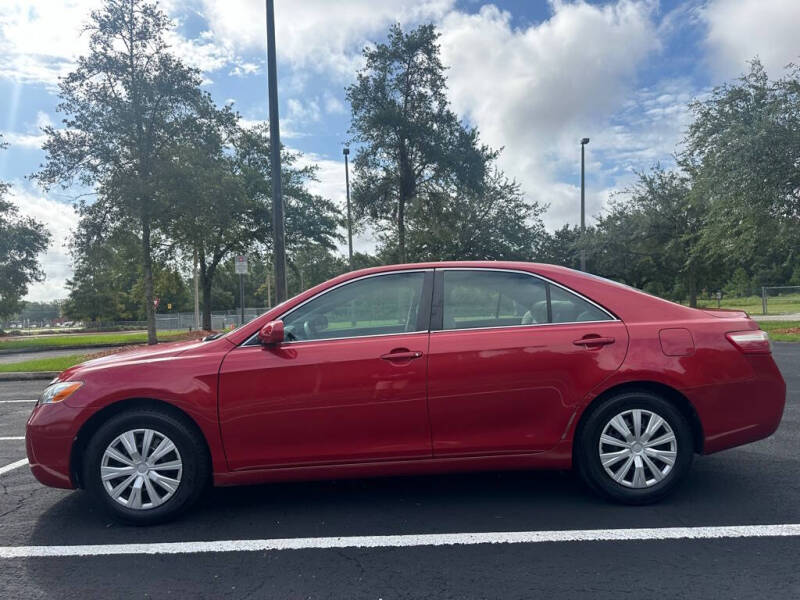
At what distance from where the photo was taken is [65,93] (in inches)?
653

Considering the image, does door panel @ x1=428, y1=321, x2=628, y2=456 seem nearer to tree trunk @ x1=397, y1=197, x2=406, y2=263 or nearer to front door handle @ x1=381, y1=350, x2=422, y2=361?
front door handle @ x1=381, y1=350, x2=422, y2=361

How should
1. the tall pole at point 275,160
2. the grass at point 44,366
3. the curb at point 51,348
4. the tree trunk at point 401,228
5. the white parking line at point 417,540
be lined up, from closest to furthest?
the white parking line at point 417,540
the tall pole at point 275,160
the grass at point 44,366
the curb at point 51,348
the tree trunk at point 401,228

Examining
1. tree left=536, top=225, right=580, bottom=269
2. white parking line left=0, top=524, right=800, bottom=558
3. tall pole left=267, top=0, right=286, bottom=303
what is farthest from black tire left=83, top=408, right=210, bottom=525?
tree left=536, top=225, right=580, bottom=269

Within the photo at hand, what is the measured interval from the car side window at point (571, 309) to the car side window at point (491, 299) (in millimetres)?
69

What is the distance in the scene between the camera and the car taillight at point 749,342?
3.95 meters

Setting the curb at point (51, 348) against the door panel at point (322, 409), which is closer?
the door panel at point (322, 409)

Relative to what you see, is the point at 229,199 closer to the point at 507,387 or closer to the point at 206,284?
the point at 206,284

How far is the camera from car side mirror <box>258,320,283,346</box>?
3.80 metres

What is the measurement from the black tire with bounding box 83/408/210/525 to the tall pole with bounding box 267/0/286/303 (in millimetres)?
7255

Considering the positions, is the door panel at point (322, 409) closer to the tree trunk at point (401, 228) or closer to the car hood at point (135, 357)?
the car hood at point (135, 357)

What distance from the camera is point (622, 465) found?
384 centimetres

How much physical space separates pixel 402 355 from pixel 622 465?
162cm

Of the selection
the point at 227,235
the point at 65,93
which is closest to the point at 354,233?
the point at 227,235

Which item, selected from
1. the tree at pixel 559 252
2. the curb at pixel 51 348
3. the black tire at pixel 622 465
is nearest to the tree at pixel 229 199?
the curb at pixel 51 348
